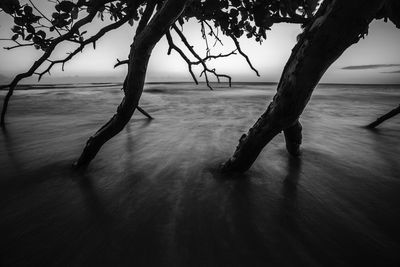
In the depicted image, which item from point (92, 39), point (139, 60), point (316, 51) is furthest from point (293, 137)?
point (92, 39)

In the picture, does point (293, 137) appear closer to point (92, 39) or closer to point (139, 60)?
point (139, 60)

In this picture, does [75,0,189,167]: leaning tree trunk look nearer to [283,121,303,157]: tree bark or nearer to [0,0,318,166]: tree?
[0,0,318,166]: tree

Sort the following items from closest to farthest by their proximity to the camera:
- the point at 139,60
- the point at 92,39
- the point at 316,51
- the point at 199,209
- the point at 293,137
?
1. the point at 316,51
2. the point at 199,209
3. the point at 139,60
4. the point at 92,39
5. the point at 293,137

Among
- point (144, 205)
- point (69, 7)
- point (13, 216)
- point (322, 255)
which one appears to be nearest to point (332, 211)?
point (322, 255)

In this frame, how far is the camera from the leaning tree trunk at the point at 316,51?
1.30 metres

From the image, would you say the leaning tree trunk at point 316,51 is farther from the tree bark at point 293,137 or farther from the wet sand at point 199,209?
the tree bark at point 293,137

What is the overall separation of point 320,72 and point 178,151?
249 cm

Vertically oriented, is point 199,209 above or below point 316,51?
below

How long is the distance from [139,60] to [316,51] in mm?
1480

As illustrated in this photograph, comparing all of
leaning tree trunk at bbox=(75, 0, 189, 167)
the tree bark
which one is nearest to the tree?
leaning tree trunk at bbox=(75, 0, 189, 167)

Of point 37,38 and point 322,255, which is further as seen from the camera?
point 37,38

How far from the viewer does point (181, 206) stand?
6.48 ft

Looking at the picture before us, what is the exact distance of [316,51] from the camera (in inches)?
58.0

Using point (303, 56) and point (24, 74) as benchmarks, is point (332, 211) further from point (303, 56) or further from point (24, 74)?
point (24, 74)
